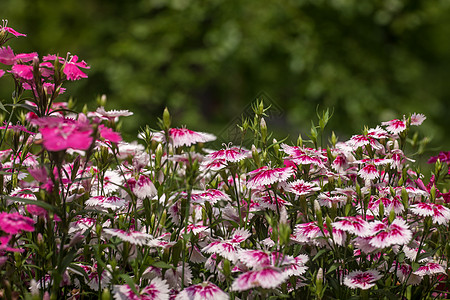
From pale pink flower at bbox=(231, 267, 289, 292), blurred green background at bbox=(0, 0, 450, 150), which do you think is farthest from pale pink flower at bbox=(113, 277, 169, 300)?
blurred green background at bbox=(0, 0, 450, 150)

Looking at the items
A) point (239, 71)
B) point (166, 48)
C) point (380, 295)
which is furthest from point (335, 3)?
point (380, 295)

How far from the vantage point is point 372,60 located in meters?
7.11

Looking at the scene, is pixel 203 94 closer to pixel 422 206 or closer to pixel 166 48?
pixel 166 48

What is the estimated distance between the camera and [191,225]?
4.69 ft

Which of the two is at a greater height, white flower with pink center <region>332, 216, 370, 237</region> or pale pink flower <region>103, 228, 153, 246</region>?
white flower with pink center <region>332, 216, 370, 237</region>

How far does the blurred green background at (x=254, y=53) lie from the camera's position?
6664 millimetres

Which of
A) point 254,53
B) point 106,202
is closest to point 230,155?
point 106,202

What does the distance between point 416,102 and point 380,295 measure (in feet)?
20.2

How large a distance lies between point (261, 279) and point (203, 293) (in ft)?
0.61

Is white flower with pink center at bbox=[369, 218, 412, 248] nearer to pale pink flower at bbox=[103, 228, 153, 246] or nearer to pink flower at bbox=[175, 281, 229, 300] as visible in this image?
pink flower at bbox=[175, 281, 229, 300]

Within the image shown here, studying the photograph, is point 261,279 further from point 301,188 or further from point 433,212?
point 433,212

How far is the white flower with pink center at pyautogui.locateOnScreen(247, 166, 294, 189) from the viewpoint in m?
1.27

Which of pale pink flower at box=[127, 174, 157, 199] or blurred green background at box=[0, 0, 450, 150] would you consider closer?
pale pink flower at box=[127, 174, 157, 199]

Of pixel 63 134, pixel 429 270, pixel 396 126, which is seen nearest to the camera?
pixel 63 134
